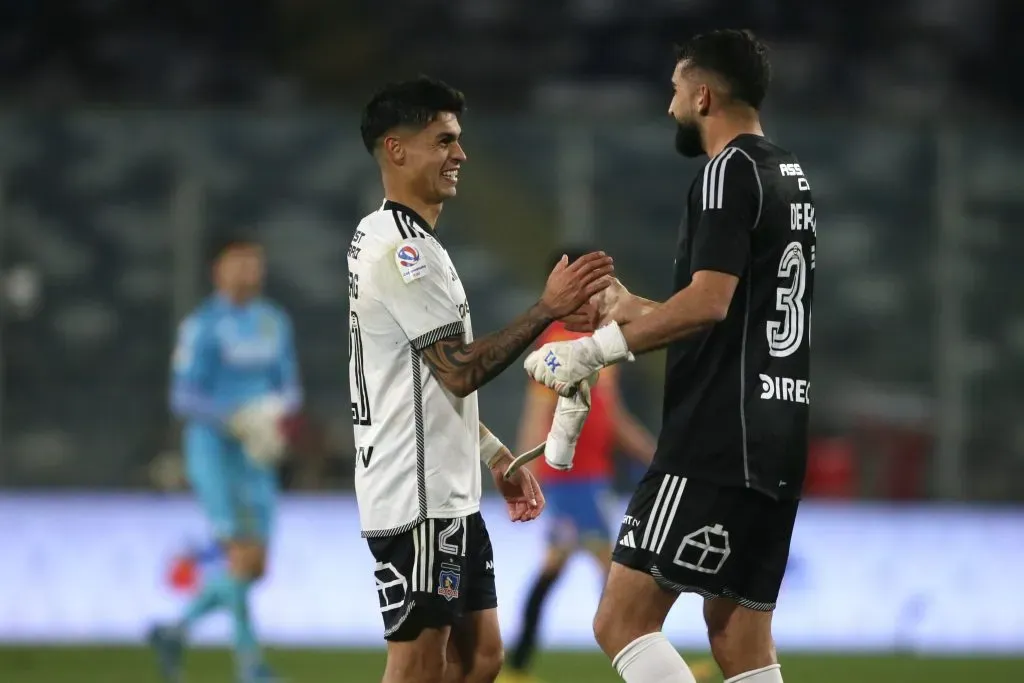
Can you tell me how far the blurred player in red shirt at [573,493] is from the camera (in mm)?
7996

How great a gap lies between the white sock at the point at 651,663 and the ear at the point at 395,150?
1.46 meters

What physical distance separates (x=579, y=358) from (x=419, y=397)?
0.43 meters

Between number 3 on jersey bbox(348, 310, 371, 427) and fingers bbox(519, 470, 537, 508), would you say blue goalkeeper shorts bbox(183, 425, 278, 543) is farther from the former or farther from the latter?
number 3 on jersey bbox(348, 310, 371, 427)

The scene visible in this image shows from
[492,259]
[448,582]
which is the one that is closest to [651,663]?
[448,582]

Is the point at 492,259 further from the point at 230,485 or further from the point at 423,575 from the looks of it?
the point at 423,575

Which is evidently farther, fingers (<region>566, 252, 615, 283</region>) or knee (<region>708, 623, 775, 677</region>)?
knee (<region>708, 623, 775, 677</region>)

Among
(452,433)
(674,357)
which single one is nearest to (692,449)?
(674,357)

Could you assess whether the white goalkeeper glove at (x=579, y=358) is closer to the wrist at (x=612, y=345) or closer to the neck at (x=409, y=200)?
the wrist at (x=612, y=345)

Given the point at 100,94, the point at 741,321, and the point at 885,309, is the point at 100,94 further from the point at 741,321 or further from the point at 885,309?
the point at 741,321

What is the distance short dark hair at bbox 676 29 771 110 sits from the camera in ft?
14.3

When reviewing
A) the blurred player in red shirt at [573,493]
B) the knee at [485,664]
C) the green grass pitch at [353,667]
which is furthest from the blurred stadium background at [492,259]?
the knee at [485,664]

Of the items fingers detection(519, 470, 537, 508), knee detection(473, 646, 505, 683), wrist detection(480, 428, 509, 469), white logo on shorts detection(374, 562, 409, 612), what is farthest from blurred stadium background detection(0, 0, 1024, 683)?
white logo on shorts detection(374, 562, 409, 612)

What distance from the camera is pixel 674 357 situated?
4.38m

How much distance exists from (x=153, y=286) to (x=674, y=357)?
9331 millimetres
